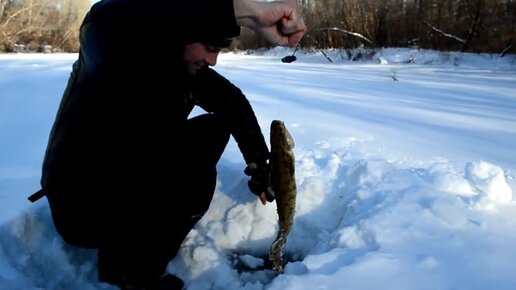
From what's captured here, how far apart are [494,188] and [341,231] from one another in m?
0.68

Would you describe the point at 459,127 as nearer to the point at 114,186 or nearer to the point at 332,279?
the point at 332,279

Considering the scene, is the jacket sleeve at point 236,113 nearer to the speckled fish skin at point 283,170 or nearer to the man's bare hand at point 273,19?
the speckled fish skin at point 283,170

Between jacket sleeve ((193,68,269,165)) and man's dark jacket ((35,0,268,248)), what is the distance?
0.20 metres

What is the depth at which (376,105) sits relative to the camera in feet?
13.2

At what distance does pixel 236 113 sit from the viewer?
1859 millimetres

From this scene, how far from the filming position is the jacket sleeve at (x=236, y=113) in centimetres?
183

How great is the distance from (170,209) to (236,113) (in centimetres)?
51

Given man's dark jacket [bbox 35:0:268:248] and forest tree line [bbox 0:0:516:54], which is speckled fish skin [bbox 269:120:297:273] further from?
forest tree line [bbox 0:0:516:54]

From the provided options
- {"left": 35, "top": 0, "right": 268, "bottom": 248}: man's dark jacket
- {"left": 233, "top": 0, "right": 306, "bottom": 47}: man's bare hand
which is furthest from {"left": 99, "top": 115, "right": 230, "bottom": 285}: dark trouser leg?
{"left": 233, "top": 0, "right": 306, "bottom": 47}: man's bare hand

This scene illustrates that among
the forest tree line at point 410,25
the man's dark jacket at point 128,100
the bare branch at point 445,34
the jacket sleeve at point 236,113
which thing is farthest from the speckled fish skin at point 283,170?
the bare branch at point 445,34

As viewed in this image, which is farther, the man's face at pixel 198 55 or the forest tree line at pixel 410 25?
the forest tree line at pixel 410 25

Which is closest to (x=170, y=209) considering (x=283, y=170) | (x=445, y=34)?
(x=283, y=170)

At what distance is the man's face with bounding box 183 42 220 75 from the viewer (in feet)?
4.40

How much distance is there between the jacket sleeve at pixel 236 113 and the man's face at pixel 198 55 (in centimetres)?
38
